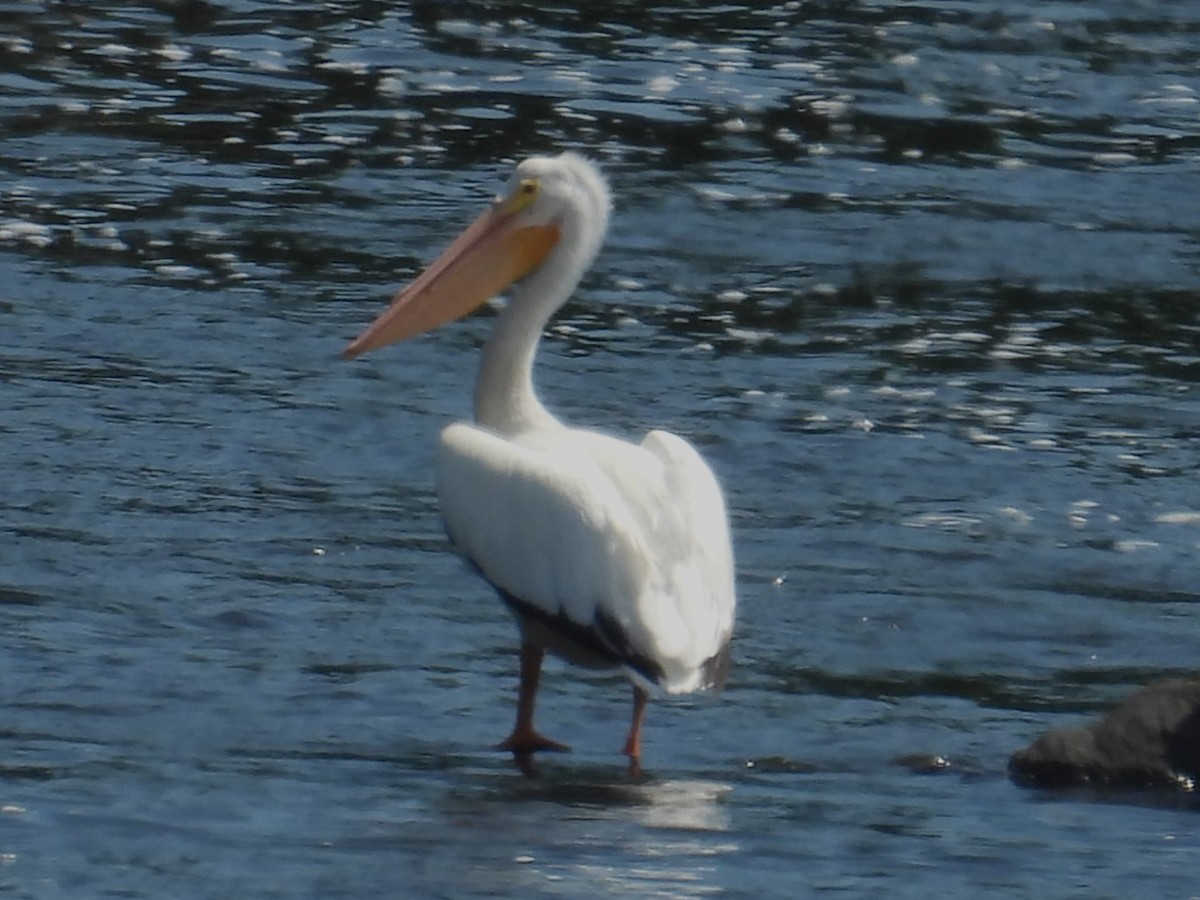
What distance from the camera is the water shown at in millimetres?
5012

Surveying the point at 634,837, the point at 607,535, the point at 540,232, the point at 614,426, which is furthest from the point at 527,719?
the point at 614,426

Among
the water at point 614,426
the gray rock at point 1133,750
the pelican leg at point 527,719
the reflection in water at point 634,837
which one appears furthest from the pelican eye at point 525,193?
the gray rock at point 1133,750

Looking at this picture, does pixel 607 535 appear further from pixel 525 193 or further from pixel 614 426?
pixel 614 426

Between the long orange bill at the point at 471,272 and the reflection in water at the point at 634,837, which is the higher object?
the long orange bill at the point at 471,272

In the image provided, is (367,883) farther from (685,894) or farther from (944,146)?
(944,146)

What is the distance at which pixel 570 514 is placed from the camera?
557 centimetres

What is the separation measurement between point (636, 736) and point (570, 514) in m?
0.47

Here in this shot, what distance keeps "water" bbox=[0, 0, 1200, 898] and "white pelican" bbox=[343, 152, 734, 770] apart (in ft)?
0.81

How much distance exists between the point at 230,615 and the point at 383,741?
0.85m

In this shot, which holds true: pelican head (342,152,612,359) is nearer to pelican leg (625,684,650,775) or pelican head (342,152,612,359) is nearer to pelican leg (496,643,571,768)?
pelican leg (496,643,571,768)

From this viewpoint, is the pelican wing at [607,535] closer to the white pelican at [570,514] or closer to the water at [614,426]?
the white pelican at [570,514]

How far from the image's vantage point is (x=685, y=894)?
14.9 feet

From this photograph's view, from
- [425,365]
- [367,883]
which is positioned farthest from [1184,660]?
[425,365]

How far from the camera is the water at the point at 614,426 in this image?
501 centimetres
